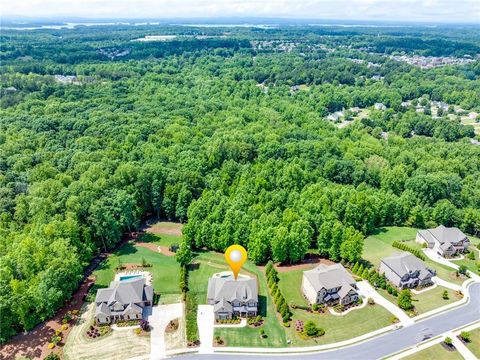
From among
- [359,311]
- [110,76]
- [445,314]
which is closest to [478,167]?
[445,314]

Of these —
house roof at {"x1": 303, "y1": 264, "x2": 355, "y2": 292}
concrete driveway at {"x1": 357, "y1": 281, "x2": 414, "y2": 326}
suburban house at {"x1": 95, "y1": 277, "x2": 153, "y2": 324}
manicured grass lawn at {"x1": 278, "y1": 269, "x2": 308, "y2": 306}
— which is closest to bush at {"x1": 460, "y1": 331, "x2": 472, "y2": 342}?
concrete driveway at {"x1": 357, "y1": 281, "x2": 414, "y2": 326}

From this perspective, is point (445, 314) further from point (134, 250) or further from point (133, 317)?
point (134, 250)

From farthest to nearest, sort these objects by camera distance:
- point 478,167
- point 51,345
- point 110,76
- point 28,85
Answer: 1. point 110,76
2. point 28,85
3. point 478,167
4. point 51,345

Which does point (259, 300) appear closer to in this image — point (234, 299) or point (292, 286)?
point (234, 299)

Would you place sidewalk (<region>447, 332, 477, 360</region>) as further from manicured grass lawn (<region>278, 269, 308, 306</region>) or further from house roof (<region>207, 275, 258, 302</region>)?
house roof (<region>207, 275, 258, 302</region>)

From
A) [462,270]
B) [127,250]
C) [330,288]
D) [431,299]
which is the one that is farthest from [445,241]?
[127,250]

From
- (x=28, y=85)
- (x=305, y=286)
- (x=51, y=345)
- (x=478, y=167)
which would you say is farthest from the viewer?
(x=28, y=85)

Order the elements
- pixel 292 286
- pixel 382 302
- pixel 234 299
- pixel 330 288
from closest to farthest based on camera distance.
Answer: pixel 234 299
pixel 330 288
pixel 382 302
pixel 292 286

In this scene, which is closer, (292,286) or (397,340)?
(397,340)
